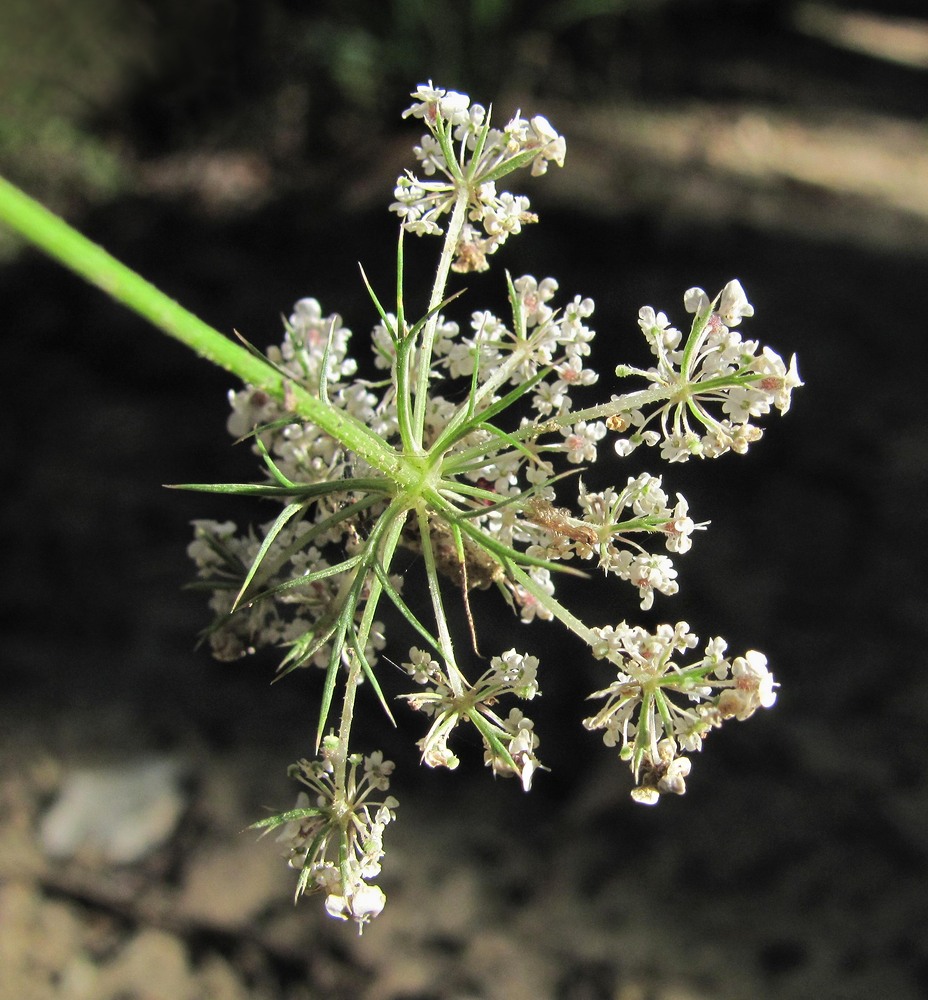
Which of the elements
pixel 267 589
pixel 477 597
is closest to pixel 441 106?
pixel 267 589

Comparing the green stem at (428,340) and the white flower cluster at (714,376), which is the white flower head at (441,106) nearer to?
the green stem at (428,340)

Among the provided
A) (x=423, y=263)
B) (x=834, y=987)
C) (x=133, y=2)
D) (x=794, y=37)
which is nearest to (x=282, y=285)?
(x=423, y=263)

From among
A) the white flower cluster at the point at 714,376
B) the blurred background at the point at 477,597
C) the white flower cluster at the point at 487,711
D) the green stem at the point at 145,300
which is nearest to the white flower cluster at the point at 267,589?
the white flower cluster at the point at 487,711

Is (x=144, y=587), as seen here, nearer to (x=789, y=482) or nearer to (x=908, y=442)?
(x=789, y=482)

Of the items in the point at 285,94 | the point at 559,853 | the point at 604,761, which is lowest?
the point at 559,853

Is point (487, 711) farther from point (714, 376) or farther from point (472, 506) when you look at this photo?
point (714, 376)
